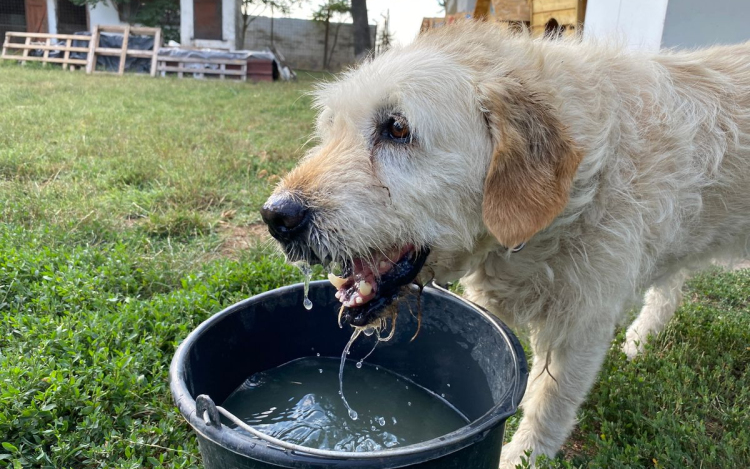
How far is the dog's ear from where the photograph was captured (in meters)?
1.80

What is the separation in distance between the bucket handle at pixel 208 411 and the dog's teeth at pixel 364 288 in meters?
0.68

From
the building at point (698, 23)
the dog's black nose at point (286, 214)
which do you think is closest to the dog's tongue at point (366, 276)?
the dog's black nose at point (286, 214)

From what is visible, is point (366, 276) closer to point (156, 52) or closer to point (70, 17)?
point (156, 52)

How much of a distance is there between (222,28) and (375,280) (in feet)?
71.4

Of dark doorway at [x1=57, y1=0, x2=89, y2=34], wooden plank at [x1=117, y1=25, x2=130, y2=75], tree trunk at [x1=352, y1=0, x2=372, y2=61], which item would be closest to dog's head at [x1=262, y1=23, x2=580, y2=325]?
wooden plank at [x1=117, y1=25, x2=130, y2=75]

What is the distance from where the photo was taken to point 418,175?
187 cm

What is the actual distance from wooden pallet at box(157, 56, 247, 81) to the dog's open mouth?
17.1m

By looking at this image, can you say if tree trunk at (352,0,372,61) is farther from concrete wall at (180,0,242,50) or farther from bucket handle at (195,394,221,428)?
bucket handle at (195,394,221,428)

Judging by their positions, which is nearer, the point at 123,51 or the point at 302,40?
the point at 123,51

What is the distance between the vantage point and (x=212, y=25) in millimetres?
21500

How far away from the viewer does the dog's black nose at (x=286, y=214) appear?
5.79 feet

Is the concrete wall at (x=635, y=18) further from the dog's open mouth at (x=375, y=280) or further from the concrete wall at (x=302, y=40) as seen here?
the concrete wall at (x=302, y=40)

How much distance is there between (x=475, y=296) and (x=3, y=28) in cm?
3057

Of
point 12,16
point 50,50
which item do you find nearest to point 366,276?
point 50,50
